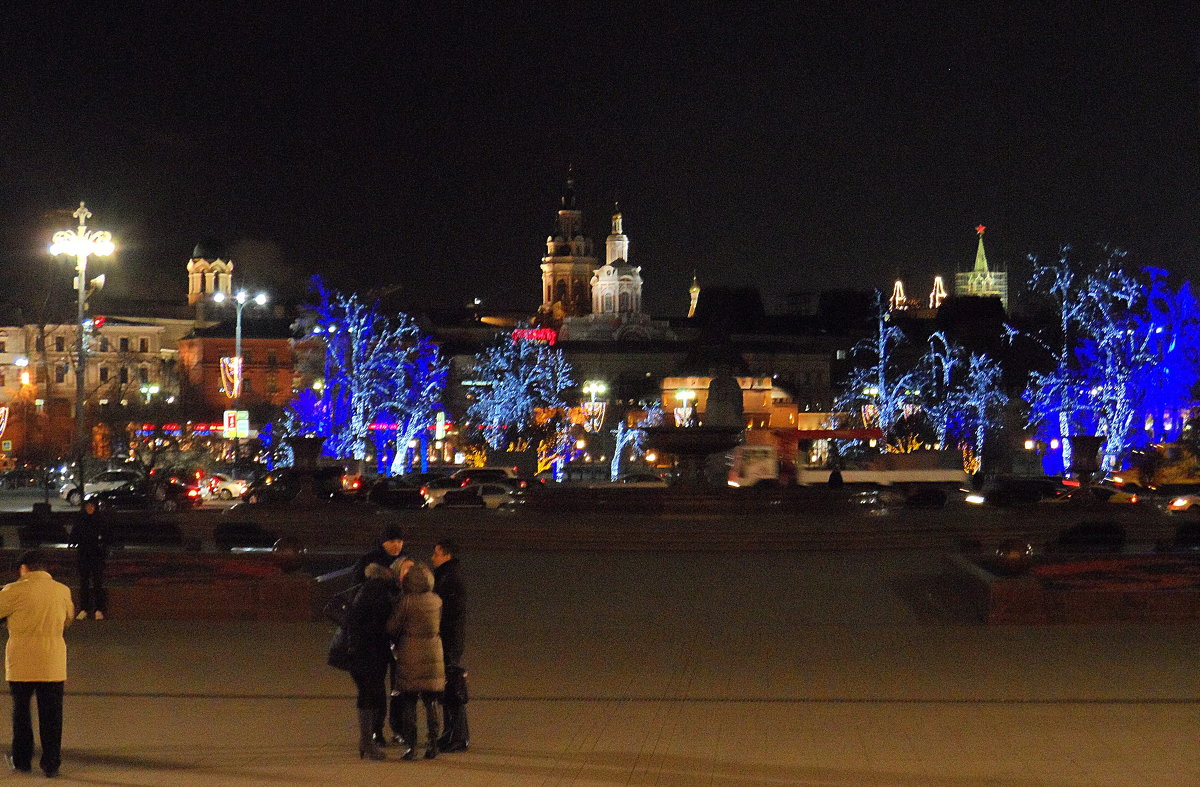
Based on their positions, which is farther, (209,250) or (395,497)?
(209,250)

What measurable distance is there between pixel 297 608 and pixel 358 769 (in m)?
7.59

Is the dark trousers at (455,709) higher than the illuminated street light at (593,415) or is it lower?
lower

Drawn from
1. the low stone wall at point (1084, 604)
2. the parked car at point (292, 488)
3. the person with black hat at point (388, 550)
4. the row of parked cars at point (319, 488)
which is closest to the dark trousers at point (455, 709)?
the person with black hat at point (388, 550)

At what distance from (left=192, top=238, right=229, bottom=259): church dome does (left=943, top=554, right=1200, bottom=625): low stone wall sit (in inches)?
5290

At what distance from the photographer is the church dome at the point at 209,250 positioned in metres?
143

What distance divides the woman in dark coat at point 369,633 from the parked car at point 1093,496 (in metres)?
24.2

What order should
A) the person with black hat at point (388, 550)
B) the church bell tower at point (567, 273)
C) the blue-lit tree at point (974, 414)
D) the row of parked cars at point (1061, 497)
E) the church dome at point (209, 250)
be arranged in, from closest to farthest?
the person with black hat at point (388, 550), the row of parked cars at point (1061, 497), the blue-lit tree at point (974, 414), the church dome at point (209, 250), the church bell tower at point (567, 273)

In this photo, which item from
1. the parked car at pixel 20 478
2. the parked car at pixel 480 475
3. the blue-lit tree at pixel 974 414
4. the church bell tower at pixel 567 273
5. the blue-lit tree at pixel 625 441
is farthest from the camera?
the church bell tower at pixel 567 273

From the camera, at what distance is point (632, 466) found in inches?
3346

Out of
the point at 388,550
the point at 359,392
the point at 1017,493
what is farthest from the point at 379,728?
the point at 359,392

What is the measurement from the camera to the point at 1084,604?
15836 millimetres

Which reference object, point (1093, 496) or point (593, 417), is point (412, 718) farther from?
point (593, 417)

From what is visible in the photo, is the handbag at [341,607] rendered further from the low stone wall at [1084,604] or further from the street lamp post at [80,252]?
the street lamp post at [80,252]

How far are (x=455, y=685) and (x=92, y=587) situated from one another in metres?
8.42
